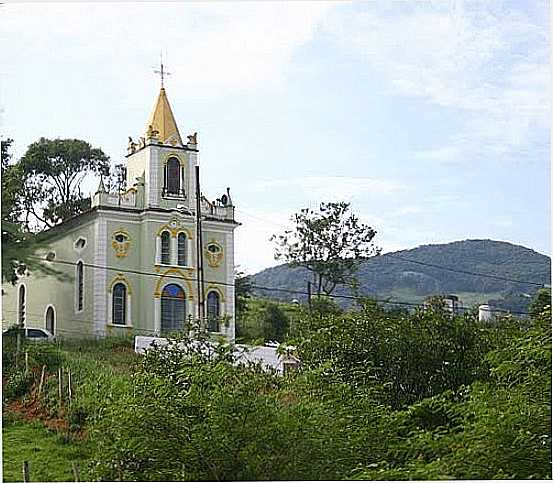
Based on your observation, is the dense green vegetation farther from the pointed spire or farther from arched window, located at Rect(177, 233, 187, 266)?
the pointed spire

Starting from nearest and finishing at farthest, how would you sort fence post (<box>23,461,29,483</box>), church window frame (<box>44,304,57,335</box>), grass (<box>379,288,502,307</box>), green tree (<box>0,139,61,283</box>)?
fence post (<box>23,461,29,483</box>)
green tree (<box>0,139,61,283</box>)
church window frame (<box>44,304,57,335</box>)
grass (<box>379,288,502,307</box>)

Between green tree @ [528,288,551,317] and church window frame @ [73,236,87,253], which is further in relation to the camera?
green tree @ [528,288,551,317]

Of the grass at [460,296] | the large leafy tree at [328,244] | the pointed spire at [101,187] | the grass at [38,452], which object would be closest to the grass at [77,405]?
the grass at [38,452]

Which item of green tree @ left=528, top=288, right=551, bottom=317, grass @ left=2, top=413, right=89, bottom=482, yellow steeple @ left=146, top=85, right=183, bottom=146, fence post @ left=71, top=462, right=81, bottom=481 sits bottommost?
fence post @ left=71, top=462, right=81, bottom=481

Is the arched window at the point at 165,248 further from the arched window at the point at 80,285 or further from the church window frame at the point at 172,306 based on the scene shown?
the arched window at the point at 80,285

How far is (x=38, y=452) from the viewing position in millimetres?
3613

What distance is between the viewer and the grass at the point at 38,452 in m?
3.47

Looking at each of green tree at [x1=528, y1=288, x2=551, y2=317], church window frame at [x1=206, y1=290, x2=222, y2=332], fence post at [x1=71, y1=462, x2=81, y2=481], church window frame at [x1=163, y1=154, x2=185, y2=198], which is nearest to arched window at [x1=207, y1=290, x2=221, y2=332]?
church window frame at [x1=206, y1=290, x2=222, y2=332]

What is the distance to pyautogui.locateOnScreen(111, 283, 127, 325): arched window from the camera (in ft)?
12.9

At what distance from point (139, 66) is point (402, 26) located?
3.02ft

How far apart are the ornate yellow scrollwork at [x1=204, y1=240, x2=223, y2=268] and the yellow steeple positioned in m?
0.39

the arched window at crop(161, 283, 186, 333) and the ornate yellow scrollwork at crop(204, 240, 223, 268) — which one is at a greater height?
the ornate yellow scrollwork at crop(204, 240, 223, 268)

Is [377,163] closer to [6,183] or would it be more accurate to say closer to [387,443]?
[387,443]

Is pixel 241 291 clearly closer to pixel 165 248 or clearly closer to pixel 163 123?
pixel 165 248
